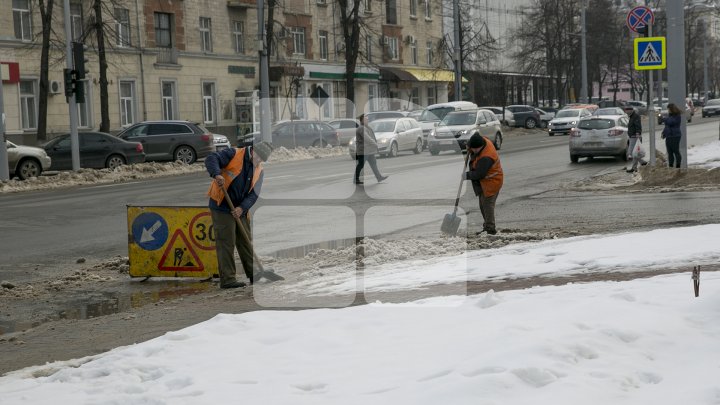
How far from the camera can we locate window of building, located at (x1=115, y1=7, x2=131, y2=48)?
4522cm

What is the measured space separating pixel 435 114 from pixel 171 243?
33.5 m

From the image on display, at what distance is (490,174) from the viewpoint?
1409 cm

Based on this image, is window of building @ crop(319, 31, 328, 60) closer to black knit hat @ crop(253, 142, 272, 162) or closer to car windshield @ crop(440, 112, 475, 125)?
car windshield @ crop(440, 112, 475, 125)

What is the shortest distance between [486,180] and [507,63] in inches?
2944

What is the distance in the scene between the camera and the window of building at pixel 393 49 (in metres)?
66.4

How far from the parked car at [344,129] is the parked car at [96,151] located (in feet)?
40.3

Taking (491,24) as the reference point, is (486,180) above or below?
below

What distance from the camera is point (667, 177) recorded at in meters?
20.8

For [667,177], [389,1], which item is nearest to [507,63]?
[389,1]

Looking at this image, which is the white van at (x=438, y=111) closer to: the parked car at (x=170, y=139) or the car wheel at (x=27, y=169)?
the parked car at (x=170, y=139)

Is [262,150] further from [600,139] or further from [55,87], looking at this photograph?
[55,87]

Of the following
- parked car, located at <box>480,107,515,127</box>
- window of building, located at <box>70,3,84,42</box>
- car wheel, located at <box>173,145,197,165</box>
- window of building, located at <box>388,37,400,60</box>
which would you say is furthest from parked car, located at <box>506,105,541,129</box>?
car wheel, located at <box>173,145,197,165</box>

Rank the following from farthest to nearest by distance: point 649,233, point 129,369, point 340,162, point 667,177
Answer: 1. point 340,162
2. point 667,177
3. point 649,233
4. point 129,369

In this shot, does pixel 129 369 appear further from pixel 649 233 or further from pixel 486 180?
pixel 486 180
